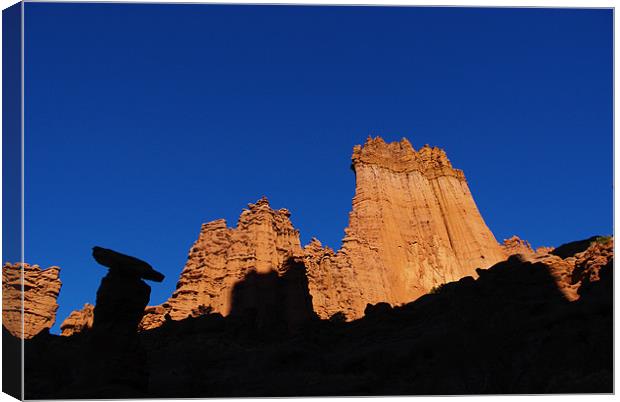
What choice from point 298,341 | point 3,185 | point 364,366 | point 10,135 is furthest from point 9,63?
point 298,341

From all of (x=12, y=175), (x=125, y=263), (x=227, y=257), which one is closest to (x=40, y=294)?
(x=227, y=257)

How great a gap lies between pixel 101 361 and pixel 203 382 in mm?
11171

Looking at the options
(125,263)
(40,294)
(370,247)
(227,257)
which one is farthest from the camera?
(370,247)

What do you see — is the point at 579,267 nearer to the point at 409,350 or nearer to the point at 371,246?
the point at 409,350

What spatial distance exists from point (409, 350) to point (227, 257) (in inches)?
1507

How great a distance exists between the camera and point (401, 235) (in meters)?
72.4

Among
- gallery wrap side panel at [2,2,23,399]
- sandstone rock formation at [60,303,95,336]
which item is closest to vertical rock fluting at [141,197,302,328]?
sandstone rock formation at [60,303,95,336]

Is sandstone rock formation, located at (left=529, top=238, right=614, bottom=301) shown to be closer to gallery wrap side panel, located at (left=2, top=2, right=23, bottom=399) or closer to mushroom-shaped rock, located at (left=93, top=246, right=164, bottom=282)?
mushroom-shaped rock, located at (left=93, top=246, right=164, bottom=282)

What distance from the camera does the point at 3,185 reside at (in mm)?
17594

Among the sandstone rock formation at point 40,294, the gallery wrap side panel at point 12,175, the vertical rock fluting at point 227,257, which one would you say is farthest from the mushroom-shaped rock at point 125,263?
the vertical rock fluting at point 227,257

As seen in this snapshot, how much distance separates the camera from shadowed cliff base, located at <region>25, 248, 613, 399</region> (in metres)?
22.8

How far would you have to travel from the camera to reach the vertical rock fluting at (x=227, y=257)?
65.4 metres

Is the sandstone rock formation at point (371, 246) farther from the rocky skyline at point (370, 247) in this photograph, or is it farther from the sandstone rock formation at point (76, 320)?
the sandstone rock formation at point (76, 320)

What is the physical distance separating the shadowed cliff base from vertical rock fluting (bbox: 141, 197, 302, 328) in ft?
61.0
